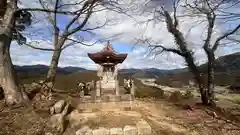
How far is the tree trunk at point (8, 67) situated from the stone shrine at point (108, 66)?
15.1 ft

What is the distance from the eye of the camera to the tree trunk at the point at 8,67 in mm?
6340

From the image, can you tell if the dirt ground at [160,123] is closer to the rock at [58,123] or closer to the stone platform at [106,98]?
the rock at [58,123]

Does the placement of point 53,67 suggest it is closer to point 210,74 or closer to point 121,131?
point 121,131

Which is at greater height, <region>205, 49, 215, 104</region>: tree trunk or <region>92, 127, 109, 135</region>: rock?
<region>205, 49, 215, 104</region>: tree trunk

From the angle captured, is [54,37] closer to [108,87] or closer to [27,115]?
[108,87]

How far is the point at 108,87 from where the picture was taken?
10.7 m

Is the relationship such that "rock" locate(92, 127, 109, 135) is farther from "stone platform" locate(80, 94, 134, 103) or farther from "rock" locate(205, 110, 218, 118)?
"rock" locate(205, 110, 218, 118)

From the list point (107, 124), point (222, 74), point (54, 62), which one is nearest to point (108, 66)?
point (54, 62)

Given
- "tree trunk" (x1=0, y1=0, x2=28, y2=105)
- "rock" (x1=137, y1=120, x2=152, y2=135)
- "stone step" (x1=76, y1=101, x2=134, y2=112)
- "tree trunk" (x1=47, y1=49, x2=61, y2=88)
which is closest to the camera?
"rock" (x1=137, y1=120, x2=152, y2=135)

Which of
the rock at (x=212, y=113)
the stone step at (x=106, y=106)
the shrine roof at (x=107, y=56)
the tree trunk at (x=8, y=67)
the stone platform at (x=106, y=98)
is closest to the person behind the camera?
the tree trunk at (x=8, y=67)

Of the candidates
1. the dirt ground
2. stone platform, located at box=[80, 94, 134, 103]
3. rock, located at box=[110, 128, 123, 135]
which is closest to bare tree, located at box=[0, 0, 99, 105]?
the dirt ground

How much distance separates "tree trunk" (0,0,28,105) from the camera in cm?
634

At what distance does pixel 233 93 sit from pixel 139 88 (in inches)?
348

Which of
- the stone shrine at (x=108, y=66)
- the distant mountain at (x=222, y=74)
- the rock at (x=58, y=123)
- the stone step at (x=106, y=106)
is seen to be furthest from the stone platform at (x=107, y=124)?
the distant mountain at (x=222, y=74)
